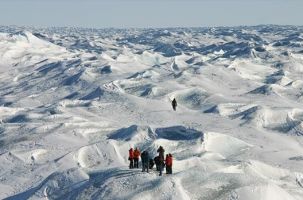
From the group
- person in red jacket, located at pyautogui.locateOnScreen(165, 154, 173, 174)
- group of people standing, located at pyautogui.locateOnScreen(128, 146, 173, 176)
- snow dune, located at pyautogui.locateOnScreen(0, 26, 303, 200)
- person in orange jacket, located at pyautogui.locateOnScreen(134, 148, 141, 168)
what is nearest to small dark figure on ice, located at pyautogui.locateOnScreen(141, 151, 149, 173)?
group of people standing, located at pyautogui.locateOnScreen(128, 146, 173, 176)

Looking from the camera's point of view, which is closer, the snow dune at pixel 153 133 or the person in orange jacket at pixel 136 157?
the snow dune at pixel 153 133

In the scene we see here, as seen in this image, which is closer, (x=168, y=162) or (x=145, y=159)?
(x=145, y=159)

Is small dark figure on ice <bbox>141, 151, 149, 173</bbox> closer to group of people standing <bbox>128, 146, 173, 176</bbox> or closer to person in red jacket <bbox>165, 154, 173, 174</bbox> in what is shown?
group of people standing <bbox>128, 146, 173, 176</bbox>

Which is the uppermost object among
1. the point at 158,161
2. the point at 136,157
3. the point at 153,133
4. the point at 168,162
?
the point at 158,161

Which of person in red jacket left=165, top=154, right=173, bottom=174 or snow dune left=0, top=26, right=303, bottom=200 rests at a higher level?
person in red jacket left=165, top=154, right=173, bottom=174

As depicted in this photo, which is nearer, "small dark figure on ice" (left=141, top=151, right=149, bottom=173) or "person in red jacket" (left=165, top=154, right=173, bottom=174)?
"small dark figure on ice" (left=141, top=151, right=149, bottom=173)

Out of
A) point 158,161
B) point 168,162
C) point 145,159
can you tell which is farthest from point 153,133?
point 158,161

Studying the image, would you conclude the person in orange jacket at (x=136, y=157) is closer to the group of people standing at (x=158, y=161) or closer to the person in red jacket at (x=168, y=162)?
the group of people standing at (x=158, y=161)

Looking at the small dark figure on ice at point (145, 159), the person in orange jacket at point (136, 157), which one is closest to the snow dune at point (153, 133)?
the small dark figure on ice at point (145, 159)

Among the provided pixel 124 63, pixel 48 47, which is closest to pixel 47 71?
pixel 124 63

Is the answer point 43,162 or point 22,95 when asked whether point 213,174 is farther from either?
point 22,95

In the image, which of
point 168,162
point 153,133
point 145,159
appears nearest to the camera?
point 145,159

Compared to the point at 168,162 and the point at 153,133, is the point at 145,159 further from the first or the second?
the point at 153,133

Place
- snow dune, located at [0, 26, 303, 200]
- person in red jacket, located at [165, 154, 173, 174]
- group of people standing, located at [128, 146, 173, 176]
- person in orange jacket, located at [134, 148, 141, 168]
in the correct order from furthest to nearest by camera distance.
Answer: person in orange jacket, located at [134, 148, 141, 168], snow dune, located at [0, 26, 303, 200], person in red jacket, located at [165, 154, 173, 174], group of people standing, located at [128, 146, 173, 176]
